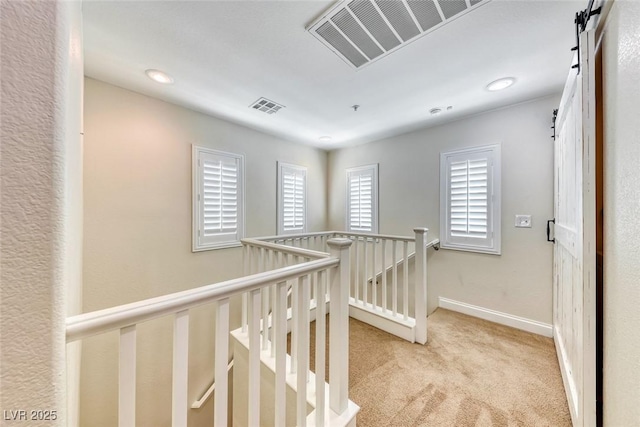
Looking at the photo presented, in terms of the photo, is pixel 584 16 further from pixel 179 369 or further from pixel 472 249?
pixel 179 369

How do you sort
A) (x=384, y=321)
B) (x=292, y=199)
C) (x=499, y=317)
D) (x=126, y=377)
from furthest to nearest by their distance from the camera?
(x=292, y=199), (x=499, y=317), (x=384, y=321), (x=126, y=377)

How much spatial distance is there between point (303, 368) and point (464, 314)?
2471 mm

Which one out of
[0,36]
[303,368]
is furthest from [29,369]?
[303,368]

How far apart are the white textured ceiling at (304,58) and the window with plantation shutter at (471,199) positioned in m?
0.54

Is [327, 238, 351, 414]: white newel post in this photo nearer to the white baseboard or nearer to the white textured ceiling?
the white textured ceiling

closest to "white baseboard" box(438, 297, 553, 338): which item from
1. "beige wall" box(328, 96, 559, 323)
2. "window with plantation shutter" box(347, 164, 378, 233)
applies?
"beige wall" box(328, 96, 559, 323)

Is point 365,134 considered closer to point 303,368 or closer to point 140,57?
point 140,57

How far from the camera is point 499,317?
2.55 m

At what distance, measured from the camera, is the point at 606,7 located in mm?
993

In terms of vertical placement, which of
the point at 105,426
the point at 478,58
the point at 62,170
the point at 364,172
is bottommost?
the point at 105,426

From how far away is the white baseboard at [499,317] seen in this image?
232cm

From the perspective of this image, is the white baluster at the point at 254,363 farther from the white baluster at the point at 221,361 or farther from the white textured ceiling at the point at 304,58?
the white textured ceiling at the point at 304,58

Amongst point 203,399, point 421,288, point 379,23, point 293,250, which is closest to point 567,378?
point 421,288

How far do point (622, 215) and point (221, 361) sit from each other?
1.64 m
